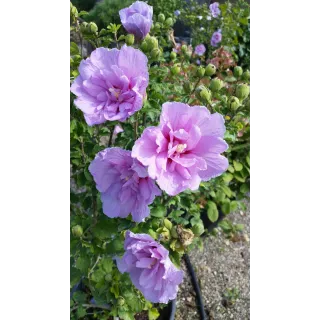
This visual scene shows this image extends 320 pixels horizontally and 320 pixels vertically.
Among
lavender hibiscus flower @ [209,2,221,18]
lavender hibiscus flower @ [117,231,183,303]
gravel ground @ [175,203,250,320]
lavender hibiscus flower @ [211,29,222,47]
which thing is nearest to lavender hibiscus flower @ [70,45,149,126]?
lavender hibiscus flower @ [117,231,183,303]

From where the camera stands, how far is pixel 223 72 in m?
1.59

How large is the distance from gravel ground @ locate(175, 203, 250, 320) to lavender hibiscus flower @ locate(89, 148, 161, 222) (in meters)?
1.05

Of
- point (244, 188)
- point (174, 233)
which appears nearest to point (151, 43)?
point (174, 233)

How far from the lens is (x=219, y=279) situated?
1876mm

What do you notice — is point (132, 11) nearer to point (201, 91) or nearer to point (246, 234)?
point (201, 91)

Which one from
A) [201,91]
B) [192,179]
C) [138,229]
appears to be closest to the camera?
[192,179]

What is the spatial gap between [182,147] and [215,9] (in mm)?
2728

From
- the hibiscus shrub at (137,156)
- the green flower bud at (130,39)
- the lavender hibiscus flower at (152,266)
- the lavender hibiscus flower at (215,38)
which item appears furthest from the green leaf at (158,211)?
the lavender hibiscus flower at (215,38)

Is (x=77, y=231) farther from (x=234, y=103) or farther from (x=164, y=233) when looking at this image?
(x=234, y=103)

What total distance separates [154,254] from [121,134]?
42 centimetres

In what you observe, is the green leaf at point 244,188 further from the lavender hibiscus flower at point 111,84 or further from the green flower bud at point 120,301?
the lavender hibiscus flower at point 111,84

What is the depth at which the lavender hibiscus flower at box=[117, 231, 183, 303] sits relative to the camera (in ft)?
2.30

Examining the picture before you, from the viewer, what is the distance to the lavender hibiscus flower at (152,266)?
2.30 ft

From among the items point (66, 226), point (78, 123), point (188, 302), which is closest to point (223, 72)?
point (78, 123)
